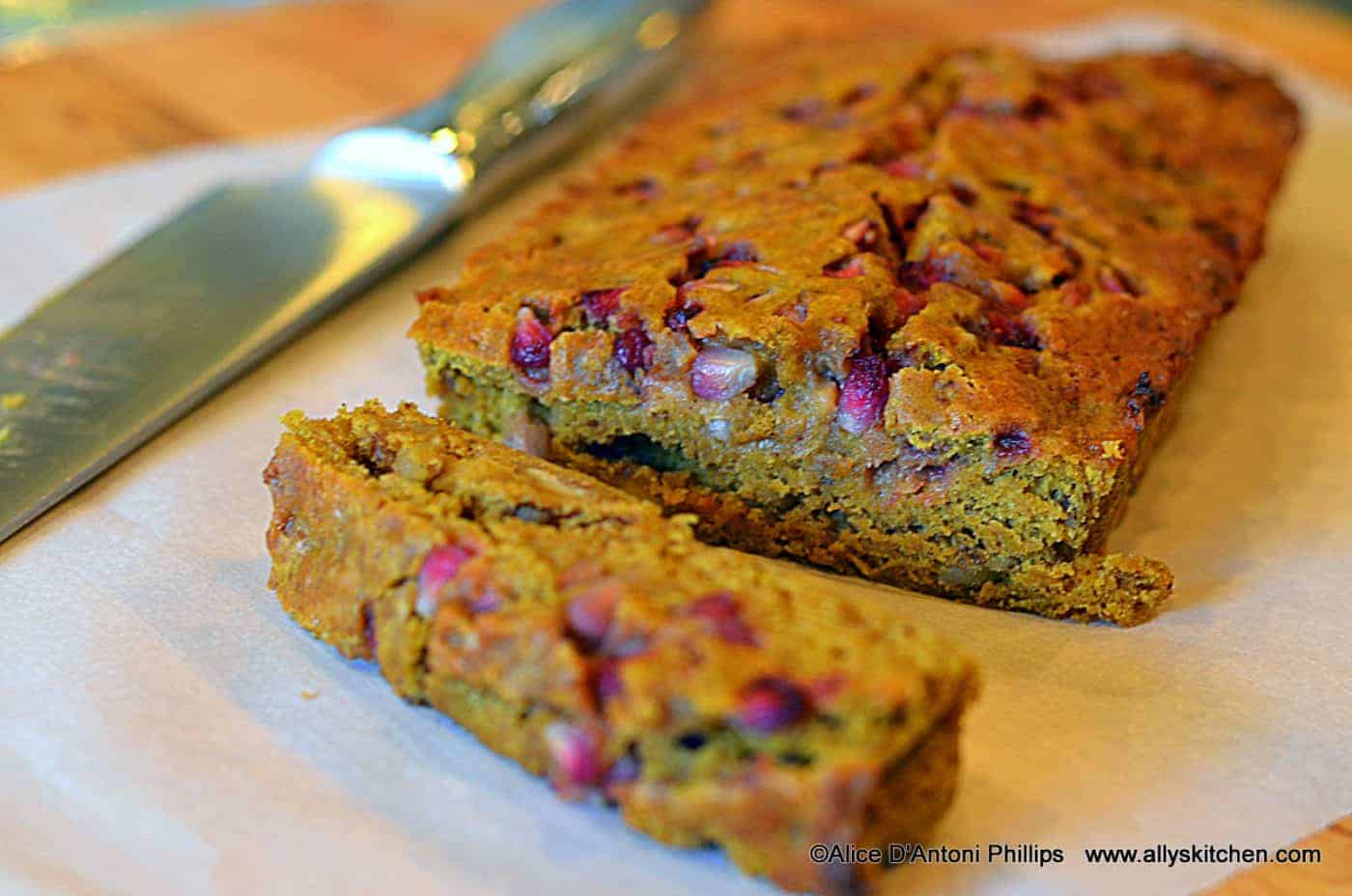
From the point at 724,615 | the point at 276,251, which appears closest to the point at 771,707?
the point at 724,615

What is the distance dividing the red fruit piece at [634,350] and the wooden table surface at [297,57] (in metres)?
2.53

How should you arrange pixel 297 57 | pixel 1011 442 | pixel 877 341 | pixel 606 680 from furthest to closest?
pixel 297 57, pixel 877 341, pixel 1011 442, pixel 606 680

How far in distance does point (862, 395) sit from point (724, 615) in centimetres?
80

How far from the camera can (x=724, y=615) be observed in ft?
7.55

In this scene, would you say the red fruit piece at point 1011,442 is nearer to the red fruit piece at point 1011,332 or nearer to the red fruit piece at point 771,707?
the red fruit piece at point 1011,332

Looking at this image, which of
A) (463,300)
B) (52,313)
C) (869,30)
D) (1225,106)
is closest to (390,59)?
(869,30)

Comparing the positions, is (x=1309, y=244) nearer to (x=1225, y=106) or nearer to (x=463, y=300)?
(x=1225, y=106)

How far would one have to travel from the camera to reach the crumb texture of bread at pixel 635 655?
216cm

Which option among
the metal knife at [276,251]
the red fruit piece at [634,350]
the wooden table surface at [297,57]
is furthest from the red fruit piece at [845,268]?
the wooden table surface at [297,57]

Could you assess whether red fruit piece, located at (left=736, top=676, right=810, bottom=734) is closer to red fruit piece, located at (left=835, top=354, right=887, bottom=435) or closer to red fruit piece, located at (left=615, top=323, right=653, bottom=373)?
red fruit piece, located at (left=835, top=354, right=887, bottom=435)

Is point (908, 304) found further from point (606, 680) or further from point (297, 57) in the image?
point (297, 57)

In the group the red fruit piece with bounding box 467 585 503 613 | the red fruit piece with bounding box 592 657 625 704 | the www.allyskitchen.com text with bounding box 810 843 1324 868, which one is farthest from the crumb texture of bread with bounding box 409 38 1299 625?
the red fruit piece with bounding box 592 657 625 704

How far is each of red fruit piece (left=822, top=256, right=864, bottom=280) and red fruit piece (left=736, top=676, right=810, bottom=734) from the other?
3.98 feet

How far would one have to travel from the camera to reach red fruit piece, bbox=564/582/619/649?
7.60 ft
